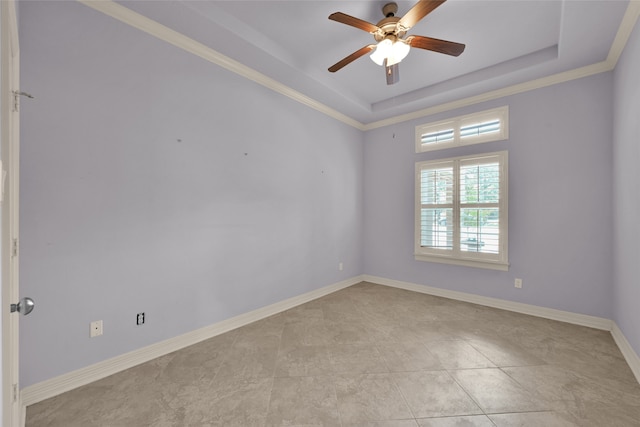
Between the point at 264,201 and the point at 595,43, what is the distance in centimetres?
358

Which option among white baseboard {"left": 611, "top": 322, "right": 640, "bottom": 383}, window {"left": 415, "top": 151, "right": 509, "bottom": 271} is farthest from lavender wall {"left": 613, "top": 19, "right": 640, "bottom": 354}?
window {"left": 415, "top": 151, "right": 509, "bottom": 271}

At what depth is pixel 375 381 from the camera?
1.98m

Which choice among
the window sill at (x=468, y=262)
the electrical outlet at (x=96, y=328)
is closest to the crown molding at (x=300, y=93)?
the window sill at (x=468, y=262)

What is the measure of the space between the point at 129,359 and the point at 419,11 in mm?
3380

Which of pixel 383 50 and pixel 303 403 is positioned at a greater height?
pixel 383 50

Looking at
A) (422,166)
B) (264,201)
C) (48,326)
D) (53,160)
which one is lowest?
(48,326)

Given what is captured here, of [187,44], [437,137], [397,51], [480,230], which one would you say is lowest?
[480,230]

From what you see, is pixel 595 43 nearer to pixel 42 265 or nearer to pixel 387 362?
pixel 387 362

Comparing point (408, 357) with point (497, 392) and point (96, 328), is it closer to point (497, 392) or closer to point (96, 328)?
point (497, 392)

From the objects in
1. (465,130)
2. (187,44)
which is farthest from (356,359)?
(465,130)

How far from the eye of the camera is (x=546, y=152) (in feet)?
10.4

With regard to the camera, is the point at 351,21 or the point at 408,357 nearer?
the point at 351,21

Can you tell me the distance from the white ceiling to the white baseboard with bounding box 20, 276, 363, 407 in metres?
2.72

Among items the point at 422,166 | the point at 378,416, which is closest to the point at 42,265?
the point at 378,416
